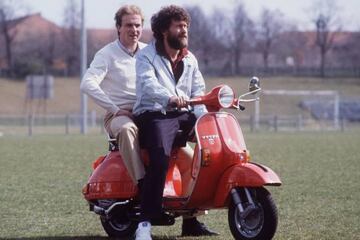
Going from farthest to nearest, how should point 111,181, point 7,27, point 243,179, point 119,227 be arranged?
point 7,27
point 119,227
point 111,181
point 243,179

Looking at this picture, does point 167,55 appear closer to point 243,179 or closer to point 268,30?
point 243,179

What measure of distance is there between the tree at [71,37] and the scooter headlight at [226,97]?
7636 cm

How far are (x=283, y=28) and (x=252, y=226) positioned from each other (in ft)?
296

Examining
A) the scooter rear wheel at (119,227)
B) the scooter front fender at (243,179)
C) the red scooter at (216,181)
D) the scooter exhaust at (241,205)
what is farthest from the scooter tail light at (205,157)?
the scooter rear wheel at (119,227)


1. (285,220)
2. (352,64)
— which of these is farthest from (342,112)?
(285,220)

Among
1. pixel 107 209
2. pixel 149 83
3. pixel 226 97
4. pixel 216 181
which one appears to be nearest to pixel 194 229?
pixel 107 209

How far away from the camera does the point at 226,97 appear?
6680mm

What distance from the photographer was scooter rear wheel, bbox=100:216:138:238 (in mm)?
7605

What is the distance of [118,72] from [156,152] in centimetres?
100

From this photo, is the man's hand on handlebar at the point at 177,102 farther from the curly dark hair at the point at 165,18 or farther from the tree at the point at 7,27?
the tree at the point at 7,27

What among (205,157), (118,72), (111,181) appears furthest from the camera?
(118,72)

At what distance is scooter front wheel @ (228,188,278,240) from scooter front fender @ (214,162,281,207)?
0.08 metres

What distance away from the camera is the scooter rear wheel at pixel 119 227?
25.0ft

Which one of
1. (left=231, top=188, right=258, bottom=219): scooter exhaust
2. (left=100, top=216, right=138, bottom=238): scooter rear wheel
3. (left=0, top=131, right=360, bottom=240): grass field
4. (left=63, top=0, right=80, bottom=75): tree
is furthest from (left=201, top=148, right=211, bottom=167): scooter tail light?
(left=63, top=0, right=80, bottom=75): tree
